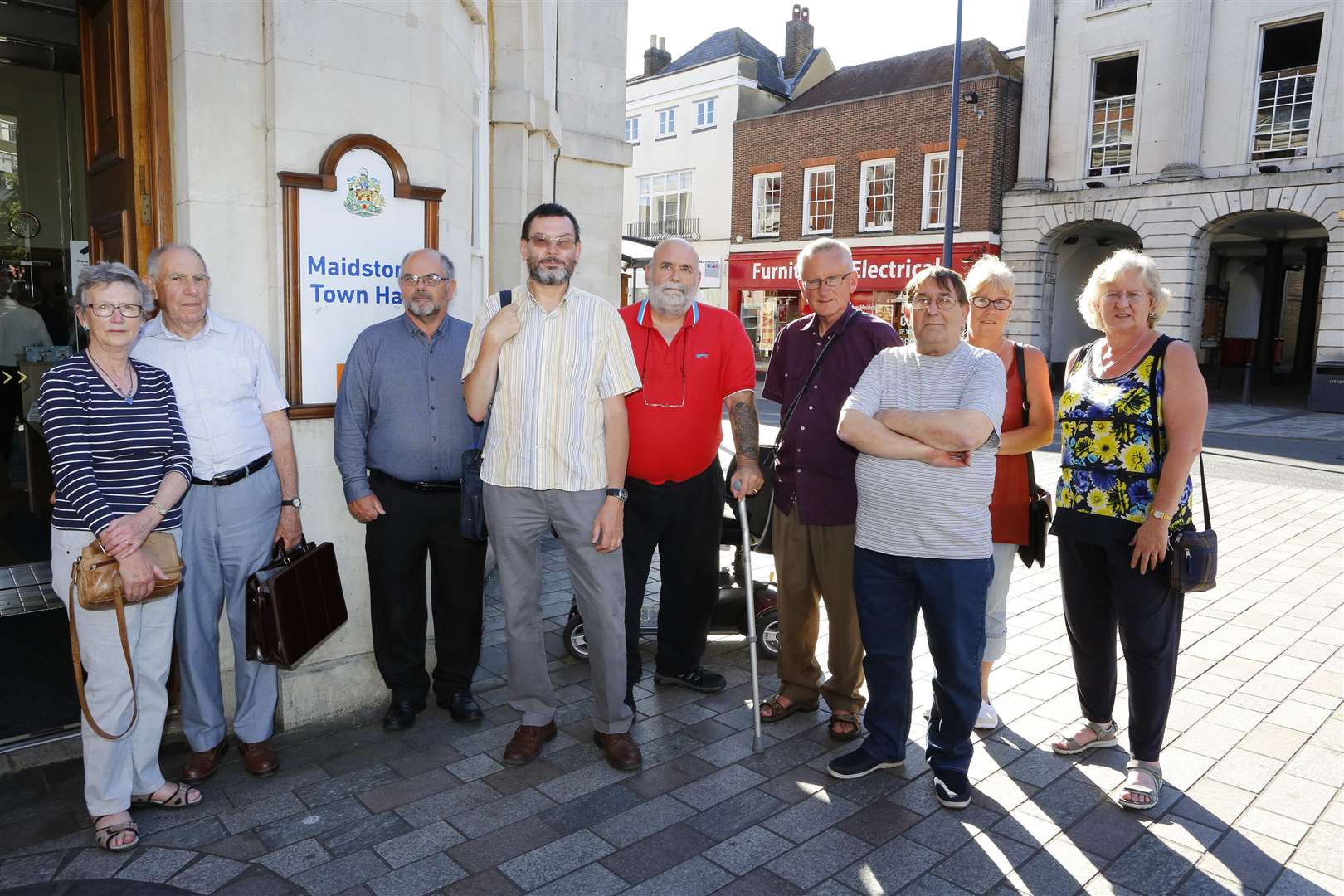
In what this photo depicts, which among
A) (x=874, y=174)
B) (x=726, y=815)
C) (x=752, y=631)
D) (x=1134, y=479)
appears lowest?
(x=726, y=815)

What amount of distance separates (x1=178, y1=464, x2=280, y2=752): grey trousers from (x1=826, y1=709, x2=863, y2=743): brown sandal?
240 centimetres

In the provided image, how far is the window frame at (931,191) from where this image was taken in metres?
24.9

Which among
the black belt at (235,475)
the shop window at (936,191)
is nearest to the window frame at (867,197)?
the shop window at (936,191)

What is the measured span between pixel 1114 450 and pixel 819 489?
1.17 metres

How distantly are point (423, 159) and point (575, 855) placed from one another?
124 inches

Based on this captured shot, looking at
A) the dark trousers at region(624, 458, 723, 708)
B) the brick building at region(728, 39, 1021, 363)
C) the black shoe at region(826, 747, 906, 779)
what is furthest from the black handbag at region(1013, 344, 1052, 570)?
the brick building at region(728, 39, 1021, 363)

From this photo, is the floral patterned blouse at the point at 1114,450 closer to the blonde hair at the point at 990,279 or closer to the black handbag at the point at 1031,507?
the black handbag at the point at 1031,507

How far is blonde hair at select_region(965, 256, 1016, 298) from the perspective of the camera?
A: 12.6ft

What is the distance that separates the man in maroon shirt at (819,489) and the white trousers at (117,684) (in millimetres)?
2507

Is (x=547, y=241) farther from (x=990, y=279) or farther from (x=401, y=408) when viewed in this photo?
(x=990, y=279)

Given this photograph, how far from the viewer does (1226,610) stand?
5719mm

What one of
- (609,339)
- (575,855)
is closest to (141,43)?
(609,339)

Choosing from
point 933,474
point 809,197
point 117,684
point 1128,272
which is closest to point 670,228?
point 809,197

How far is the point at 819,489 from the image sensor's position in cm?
390
